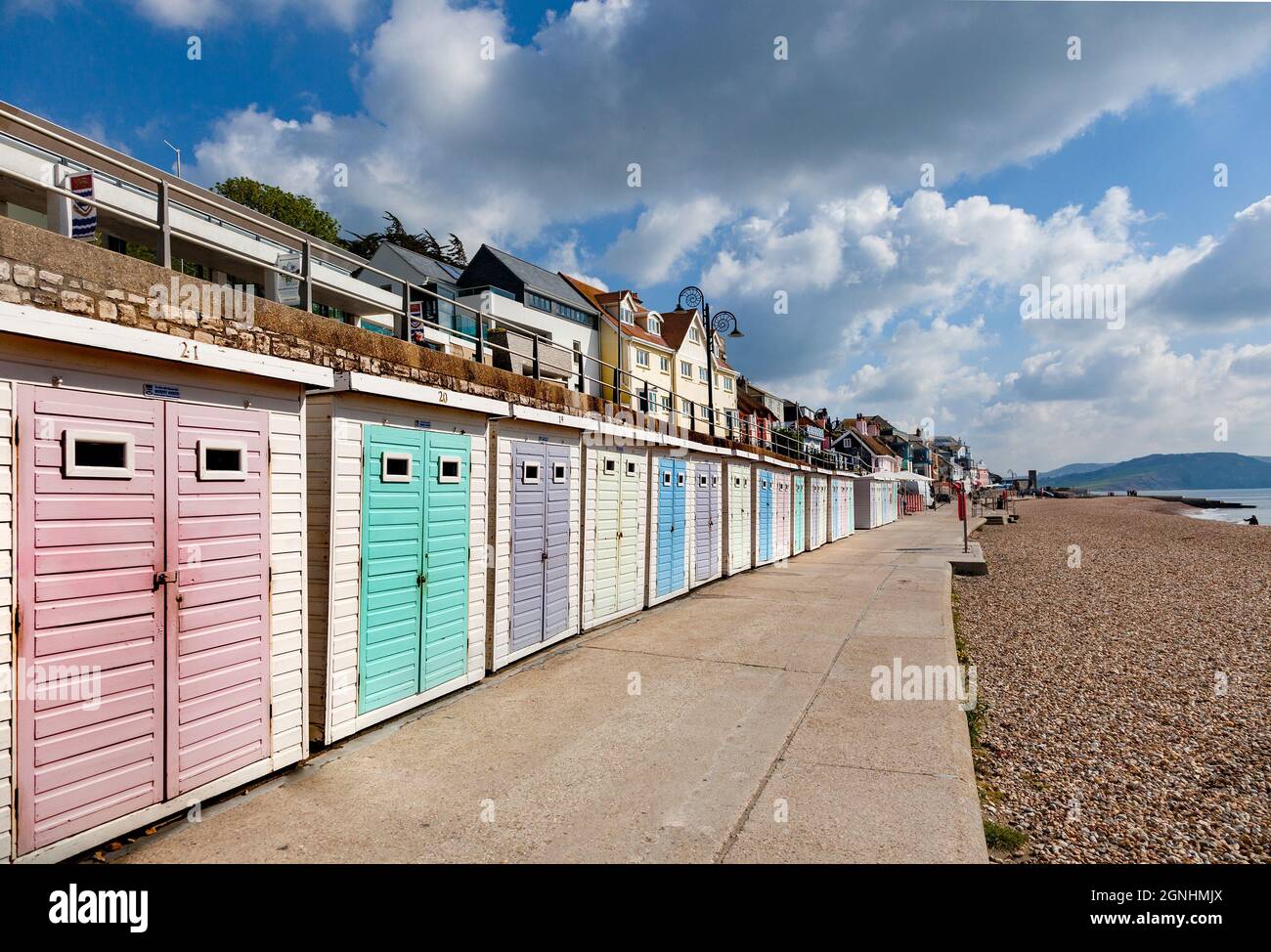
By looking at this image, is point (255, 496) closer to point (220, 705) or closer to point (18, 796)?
point (220, 705)

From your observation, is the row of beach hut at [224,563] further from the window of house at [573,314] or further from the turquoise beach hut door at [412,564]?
the window of house at [573,314]

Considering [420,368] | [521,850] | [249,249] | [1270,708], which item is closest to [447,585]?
[420,368]

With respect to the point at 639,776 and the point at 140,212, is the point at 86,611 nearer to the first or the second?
the point at 639,776

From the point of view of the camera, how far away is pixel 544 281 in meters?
42.5

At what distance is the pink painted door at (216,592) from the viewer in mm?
4914

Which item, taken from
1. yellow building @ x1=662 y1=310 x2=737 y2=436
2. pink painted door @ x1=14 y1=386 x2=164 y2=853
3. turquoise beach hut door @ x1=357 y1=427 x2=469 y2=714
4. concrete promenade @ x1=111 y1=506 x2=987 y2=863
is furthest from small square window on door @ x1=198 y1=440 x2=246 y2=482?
yellow building @ x1=662 y1=310 x2=737 y2=436

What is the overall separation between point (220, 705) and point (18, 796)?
4.21 feet

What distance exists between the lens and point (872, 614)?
507 inches

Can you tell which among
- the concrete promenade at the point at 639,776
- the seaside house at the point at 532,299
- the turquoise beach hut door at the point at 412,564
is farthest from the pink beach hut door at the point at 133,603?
the seaside house at the point at 532,299

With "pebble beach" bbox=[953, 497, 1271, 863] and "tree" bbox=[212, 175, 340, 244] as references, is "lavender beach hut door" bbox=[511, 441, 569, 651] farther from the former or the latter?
"tree" bbox=[212, 175, 340, 244]

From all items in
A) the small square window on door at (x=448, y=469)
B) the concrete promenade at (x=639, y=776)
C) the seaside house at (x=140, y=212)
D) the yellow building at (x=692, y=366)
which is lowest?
the concrete promenade at (x=639, y=776)

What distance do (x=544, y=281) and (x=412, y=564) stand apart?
37.9 m

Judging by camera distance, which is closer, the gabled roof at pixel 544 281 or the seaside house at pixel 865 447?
the gabled roof at pixel 544 281

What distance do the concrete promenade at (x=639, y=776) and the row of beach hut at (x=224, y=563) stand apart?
48 cm
